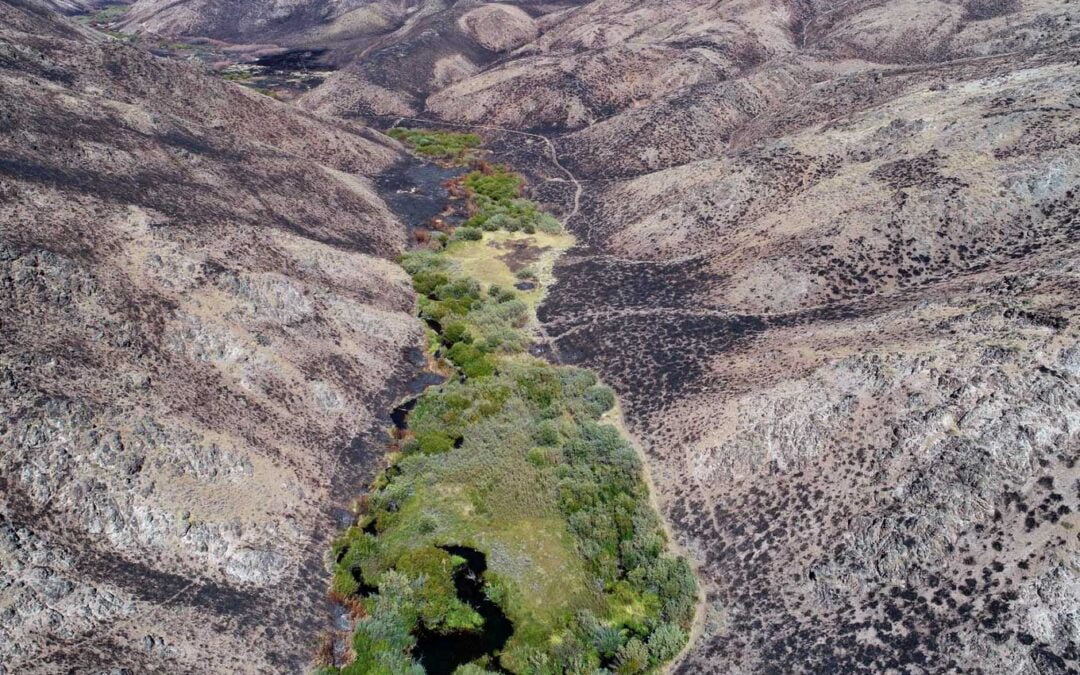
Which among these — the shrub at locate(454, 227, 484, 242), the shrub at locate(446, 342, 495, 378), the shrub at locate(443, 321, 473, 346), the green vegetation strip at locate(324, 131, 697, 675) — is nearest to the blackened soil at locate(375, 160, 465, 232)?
the shrub at locate(454, 227, 484, 242)

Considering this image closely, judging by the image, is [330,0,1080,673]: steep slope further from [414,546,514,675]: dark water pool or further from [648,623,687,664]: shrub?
[414,546,514,675]: dark water pool

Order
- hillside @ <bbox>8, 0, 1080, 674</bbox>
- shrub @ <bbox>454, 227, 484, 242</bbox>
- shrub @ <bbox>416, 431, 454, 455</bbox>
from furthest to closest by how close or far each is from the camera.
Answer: shrub @ <bbox>454, 227, 484, 242</bbox>
shrub @ <bbox>416, 431, 454, 455</bbox>
hillside @ <bbox>8, 0, 1080, 674</bbox>

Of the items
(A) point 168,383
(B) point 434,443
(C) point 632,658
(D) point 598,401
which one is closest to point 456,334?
(B) point 434,443

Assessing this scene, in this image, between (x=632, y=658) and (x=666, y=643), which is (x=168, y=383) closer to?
(x=632, y=658)

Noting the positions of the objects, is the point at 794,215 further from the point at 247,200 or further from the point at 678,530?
the point at 247,200

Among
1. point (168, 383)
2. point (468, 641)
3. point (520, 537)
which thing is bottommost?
point (520, 537)

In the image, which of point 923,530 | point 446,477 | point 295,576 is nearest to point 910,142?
point 923,530
